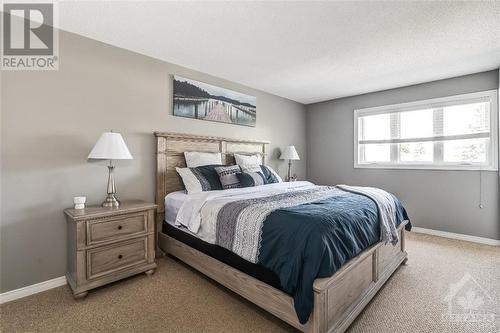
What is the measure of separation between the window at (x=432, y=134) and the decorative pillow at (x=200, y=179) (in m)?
3.01

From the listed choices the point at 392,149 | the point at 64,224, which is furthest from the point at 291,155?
the point at 64,224

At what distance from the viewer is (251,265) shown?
1736 mm

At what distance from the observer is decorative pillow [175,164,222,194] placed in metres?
2.71

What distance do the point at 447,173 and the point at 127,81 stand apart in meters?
4.60

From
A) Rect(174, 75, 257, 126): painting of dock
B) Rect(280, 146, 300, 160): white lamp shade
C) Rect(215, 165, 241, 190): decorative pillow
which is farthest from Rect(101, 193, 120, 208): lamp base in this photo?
Rect(280, 146, 300, 160): white lamp shade

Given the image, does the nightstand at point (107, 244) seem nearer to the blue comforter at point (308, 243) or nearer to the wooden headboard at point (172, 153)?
the wooden headboard at point (172, 153)

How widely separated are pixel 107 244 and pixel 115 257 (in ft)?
0.50

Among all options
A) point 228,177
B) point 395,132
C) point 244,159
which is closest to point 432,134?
point 395,132

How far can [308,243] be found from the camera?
143 centimetres

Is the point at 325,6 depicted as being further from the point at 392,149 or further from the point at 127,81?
the point at 392,149

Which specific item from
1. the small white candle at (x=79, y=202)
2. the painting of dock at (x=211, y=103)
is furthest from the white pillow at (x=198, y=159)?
the small white candle at (x=79, y=202)

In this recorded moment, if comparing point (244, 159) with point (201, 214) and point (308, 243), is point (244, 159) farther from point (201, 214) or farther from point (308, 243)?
point (308, 243)

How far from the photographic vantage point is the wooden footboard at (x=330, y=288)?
1404 millimetres

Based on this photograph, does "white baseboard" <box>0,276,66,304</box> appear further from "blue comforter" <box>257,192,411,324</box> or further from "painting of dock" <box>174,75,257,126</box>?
"painting of dock" <box>174,75,257,126</box>
